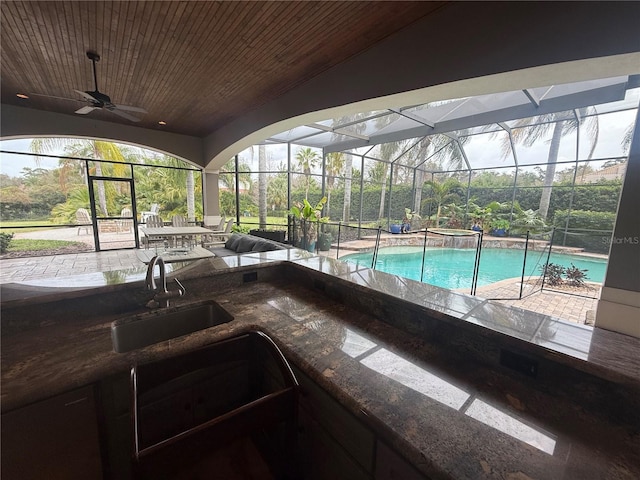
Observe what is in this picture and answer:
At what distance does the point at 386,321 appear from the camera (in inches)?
53.4

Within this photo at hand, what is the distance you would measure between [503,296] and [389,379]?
4.31m

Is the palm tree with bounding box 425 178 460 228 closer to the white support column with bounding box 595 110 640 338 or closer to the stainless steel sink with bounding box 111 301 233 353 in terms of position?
the white support column with bounding box 595 110 640 338

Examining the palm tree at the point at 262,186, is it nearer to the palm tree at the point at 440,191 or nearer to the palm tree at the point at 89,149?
the palm tree at the point at 89,149

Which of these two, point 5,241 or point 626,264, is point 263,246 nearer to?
point 626,264

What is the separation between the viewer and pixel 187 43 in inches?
116

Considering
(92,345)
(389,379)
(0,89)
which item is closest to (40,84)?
(0,89)

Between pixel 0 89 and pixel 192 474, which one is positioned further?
pixel 0 89

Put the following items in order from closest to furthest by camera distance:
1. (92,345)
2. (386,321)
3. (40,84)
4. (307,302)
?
(92,345) → (386,321) → (307,302) → (40,84)

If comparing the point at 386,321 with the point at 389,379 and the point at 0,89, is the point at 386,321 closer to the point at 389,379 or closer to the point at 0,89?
the point at 389,379

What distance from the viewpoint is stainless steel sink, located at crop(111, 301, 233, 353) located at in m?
1.29

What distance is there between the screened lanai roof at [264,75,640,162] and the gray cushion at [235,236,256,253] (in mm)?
2984

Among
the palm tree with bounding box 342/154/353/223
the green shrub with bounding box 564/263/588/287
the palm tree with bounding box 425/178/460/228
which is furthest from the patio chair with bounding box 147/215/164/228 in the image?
the palm tree with bounding box 425/178/460/228

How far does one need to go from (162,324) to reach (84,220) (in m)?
7.27

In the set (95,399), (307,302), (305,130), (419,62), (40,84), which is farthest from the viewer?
(305,130)
